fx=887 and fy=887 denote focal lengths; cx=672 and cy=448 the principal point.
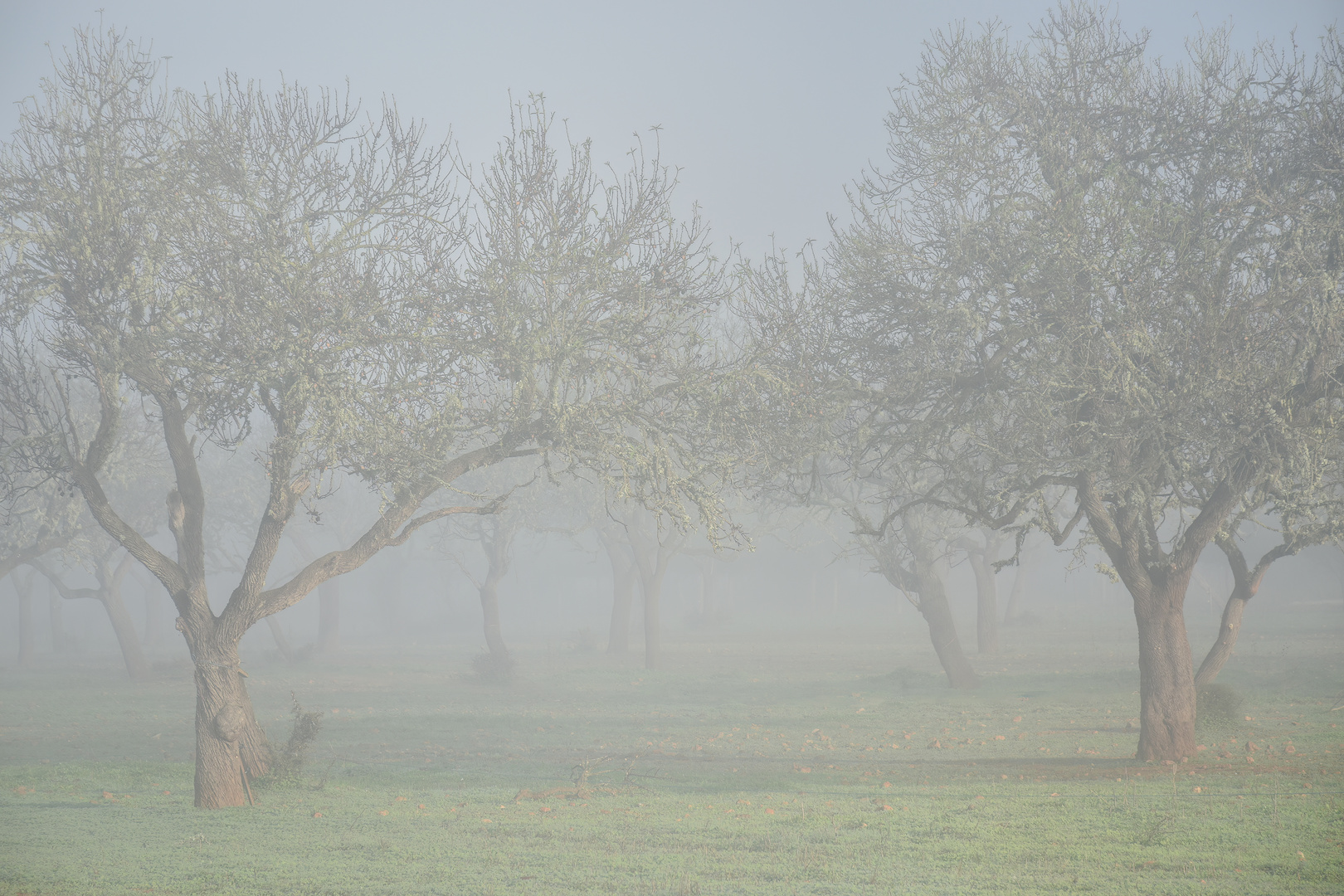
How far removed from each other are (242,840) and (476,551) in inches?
3412

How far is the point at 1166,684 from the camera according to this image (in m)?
14.3

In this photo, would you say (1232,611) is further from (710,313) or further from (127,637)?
(127,637)

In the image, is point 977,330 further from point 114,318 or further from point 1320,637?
point 1320,637

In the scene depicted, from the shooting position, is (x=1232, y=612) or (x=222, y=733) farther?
(x=1232, y=612)

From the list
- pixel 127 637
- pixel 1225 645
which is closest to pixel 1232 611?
pixel 1225 645

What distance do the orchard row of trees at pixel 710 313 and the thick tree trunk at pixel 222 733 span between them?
52mm

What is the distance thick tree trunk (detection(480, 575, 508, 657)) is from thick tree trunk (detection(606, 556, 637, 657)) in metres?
6.14

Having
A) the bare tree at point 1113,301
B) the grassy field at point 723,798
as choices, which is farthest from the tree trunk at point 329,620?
the bare tree at point 1113,301

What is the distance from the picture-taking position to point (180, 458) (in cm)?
1396

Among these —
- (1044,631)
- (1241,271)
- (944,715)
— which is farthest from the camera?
A: (1044,631)

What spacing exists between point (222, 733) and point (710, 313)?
9745mm

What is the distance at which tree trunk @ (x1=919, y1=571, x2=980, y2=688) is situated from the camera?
26828 millimetres

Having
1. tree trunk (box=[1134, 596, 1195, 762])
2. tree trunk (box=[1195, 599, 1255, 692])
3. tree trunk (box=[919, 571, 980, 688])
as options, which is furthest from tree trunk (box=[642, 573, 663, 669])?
tree trunk (box=[1134, 596, 1195, 762])

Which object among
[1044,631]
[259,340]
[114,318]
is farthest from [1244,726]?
[1044,631]
